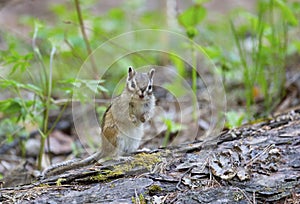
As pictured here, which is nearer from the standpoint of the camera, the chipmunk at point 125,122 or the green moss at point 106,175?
the green moss at point 106,175

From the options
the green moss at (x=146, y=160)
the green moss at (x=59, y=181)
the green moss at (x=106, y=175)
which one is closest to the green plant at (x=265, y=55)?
the green moss at (x=146, y=160)

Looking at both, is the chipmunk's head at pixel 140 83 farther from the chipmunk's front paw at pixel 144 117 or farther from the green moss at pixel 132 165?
the green moss at pixel 132 165

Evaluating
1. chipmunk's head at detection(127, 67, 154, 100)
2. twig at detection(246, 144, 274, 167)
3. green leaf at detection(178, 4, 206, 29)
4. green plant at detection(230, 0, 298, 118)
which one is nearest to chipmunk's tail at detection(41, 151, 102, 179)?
chipmunk's head at detection(127, 67, 154, 100)

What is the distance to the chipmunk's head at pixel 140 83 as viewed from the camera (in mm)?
2642

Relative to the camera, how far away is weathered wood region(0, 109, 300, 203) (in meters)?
2.26

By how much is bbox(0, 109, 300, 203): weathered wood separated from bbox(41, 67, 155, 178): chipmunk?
0.20m

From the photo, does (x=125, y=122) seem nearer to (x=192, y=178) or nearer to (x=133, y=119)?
(x=133, y=119)

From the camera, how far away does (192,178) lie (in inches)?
95.2

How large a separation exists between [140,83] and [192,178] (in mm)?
641

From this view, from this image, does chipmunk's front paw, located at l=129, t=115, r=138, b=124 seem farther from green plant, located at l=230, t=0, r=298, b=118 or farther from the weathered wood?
green plant, located at l=230, t=0, r=298, b=118

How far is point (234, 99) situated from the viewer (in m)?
4.95

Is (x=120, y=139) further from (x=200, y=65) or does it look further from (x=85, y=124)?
(x=200, y=65)

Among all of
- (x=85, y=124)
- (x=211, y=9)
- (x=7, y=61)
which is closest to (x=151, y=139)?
(x=85, y=124)

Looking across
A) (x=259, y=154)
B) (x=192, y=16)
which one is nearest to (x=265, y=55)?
(x=192, y=16)
